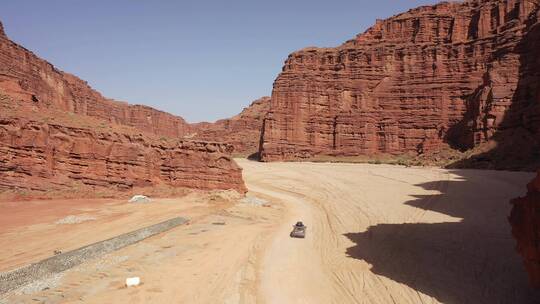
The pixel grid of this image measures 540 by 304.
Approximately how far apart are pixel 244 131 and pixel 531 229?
92.8 m

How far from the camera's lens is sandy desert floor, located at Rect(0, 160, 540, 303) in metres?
7.50

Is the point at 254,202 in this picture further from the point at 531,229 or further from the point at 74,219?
the point at 531,229

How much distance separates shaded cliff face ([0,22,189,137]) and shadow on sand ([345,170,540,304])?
2993 centimetres

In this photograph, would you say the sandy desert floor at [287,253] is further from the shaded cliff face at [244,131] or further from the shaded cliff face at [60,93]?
the shaded cliff face at [244,131]

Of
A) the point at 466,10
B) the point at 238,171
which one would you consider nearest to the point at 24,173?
the point at 238,171

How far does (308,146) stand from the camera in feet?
180

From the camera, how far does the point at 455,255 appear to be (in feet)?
31.4

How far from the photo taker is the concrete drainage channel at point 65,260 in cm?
755

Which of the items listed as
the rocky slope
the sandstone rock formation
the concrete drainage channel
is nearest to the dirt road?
the sandstone rock formation

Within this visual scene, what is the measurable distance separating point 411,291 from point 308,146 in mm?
47712

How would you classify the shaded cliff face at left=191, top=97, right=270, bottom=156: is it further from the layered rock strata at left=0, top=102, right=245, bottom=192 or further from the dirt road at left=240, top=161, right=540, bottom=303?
the dirt road at left=240, top=161, right=540, bottom=303

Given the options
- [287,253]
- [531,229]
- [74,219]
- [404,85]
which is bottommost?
[287,253]

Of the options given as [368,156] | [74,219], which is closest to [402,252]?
[74,219]

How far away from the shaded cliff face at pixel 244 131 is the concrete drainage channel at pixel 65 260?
229 ft
